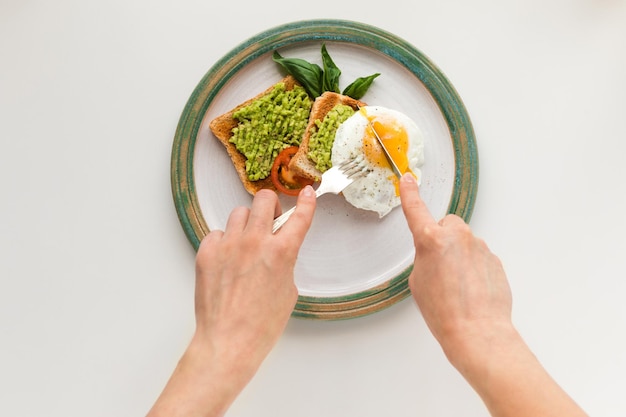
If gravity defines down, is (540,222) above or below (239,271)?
below

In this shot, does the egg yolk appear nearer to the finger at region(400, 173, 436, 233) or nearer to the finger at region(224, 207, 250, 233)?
the finger at region(400, 173, 436, 233)

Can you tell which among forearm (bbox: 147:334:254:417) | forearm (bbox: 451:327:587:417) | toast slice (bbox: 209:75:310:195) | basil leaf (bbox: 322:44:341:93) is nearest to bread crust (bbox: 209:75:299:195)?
toast slice (bbox: 209:75:310:195)

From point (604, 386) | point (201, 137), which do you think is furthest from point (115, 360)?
point (604, 386)

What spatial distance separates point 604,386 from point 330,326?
4.04 feet

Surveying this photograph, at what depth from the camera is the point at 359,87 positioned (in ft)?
7.16

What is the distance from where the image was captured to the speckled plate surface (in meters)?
2.18

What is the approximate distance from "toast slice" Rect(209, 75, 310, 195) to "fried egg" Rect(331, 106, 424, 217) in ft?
1.00

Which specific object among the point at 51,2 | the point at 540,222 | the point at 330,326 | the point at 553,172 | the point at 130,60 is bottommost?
the point at 330,326

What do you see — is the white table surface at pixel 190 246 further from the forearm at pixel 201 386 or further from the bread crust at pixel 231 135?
the forearm at pixel 201 386

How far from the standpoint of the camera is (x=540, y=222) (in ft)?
7.63

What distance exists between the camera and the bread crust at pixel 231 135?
7.18 feet

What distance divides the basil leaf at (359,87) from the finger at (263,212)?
622 mm

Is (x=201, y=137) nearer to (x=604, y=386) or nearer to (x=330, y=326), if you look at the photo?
(x=330, y=326)

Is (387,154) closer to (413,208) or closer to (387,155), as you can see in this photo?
(387,155)
